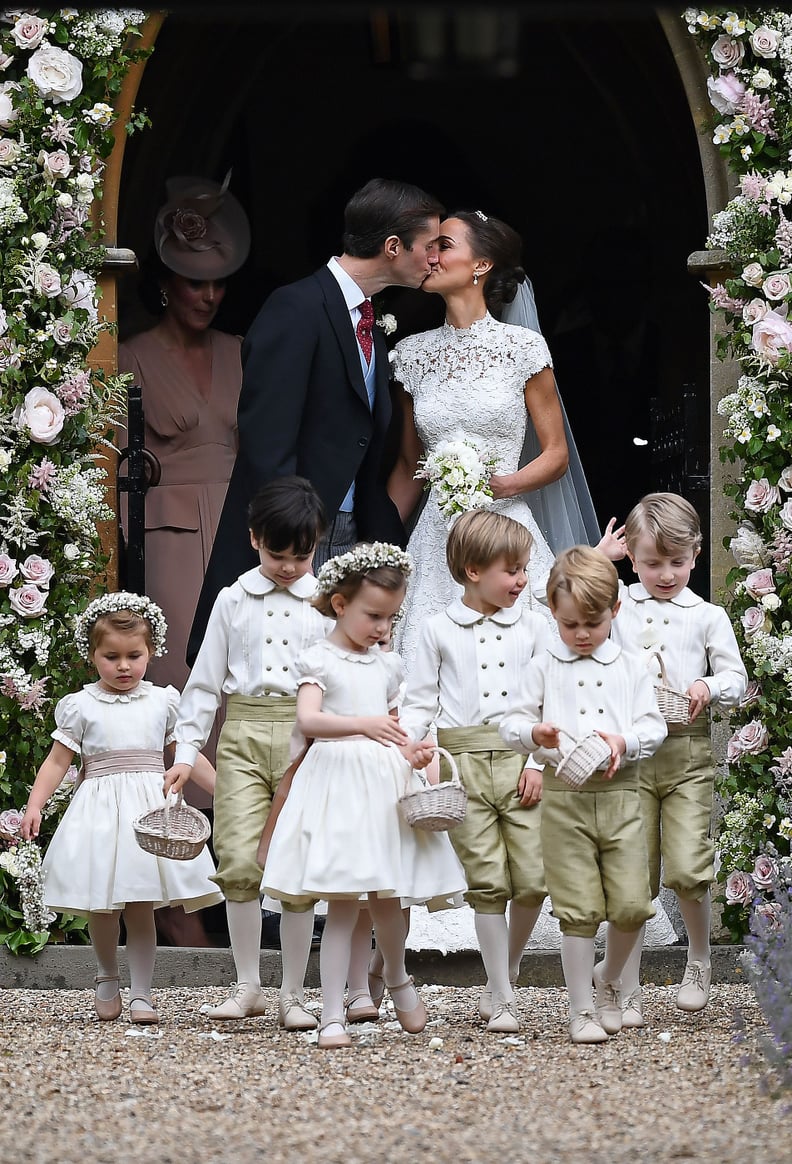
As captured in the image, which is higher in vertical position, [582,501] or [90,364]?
[90,364]

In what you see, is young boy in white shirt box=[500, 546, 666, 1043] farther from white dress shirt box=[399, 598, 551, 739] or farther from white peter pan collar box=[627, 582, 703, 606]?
white peter pan collar box=[627, 582, 703, 606]

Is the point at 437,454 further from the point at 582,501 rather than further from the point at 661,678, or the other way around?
the point at 661,678

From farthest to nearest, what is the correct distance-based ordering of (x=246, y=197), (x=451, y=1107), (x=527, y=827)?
1. (x=246, y=197)
2. (x=527, y=827)
3. (x=451, y=1107)

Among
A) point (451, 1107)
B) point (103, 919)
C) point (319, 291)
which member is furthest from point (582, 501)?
point (451, 1107)

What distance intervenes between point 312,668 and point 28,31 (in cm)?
266

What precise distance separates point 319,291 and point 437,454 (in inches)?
26.5

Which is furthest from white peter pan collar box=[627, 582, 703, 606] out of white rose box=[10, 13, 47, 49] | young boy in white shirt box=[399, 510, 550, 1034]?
white rose box=[10, 13, 47, 49]

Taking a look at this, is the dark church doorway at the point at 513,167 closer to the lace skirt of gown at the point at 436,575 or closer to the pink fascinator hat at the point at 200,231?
the pink fascinator hat at the point at 200,231

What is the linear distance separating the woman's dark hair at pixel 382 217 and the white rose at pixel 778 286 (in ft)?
3.87

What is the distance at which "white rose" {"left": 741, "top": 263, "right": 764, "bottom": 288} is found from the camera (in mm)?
5832

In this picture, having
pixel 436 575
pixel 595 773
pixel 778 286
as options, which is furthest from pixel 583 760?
pixel 778 286

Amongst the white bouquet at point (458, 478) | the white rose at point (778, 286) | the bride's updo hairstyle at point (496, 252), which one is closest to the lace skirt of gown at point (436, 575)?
the white bouquet at point (458, 478)

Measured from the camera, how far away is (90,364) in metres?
6.24

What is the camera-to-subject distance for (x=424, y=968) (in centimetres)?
578
